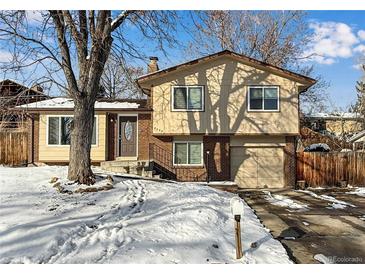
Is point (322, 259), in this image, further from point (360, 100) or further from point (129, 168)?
point (360, 100)

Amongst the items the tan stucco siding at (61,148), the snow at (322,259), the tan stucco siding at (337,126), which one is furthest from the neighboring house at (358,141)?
the snow at (322,259)

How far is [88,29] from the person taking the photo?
1062 centimetres

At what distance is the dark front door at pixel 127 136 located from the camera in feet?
59.8

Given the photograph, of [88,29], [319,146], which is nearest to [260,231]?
[88,29]

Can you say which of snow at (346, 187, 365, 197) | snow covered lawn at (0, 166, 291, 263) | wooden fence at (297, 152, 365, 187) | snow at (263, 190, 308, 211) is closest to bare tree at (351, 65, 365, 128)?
wooden fence at (297, 152, 365, 187)

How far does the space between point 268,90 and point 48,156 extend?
38.3ft

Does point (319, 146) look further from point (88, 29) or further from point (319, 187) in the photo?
point (88, 29)

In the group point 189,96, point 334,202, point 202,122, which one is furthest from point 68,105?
point 334,202

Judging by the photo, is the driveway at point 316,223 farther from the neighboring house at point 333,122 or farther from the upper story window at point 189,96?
the neighboring house at point 333,122

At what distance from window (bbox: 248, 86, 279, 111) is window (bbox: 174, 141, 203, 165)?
3.42m

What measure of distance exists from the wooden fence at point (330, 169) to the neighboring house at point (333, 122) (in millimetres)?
16411

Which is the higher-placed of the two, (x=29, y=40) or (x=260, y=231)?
(x=29, y=40)

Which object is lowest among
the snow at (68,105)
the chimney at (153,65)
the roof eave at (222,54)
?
the snow at (68,105)

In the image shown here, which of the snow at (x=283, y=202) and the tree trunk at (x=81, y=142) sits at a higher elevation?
the tree trunk at (x=81, y=142)
